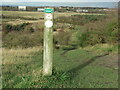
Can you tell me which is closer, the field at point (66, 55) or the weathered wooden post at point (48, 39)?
the weathered wooden post at point (48, 39)

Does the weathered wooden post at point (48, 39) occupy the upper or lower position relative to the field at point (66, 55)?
upper

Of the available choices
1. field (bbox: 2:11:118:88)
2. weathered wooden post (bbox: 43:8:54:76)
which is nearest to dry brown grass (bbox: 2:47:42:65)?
field (bbox: 2:11:118:88)

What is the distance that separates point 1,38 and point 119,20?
10.7 m

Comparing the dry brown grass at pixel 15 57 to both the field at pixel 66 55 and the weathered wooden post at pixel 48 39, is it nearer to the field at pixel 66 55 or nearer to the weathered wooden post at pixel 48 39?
the field at pixel 66 55

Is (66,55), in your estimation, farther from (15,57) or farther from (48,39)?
(48,39)

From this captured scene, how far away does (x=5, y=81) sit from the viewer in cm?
545

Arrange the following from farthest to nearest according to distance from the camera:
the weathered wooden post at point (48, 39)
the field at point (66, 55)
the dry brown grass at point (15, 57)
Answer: the dry brown grass at point (15, 57) → the field at point (66, 55) → the weathered wooden post at point (48, 39)

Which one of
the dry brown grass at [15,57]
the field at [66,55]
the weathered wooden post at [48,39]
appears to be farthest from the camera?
the dry brown grass at [15,57]

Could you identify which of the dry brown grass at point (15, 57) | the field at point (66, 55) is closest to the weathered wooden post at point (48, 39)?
the field at point (66, 55)

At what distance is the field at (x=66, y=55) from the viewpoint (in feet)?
17.2

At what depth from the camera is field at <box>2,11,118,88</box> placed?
5.23 m

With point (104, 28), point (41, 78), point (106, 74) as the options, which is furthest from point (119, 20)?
point (41, 78)

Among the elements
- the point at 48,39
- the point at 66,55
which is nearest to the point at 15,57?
the point at 66,55

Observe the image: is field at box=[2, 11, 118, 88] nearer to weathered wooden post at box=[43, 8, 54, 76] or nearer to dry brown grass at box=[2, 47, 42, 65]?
dry brown grass at box=[2, 47, 42, 65]
